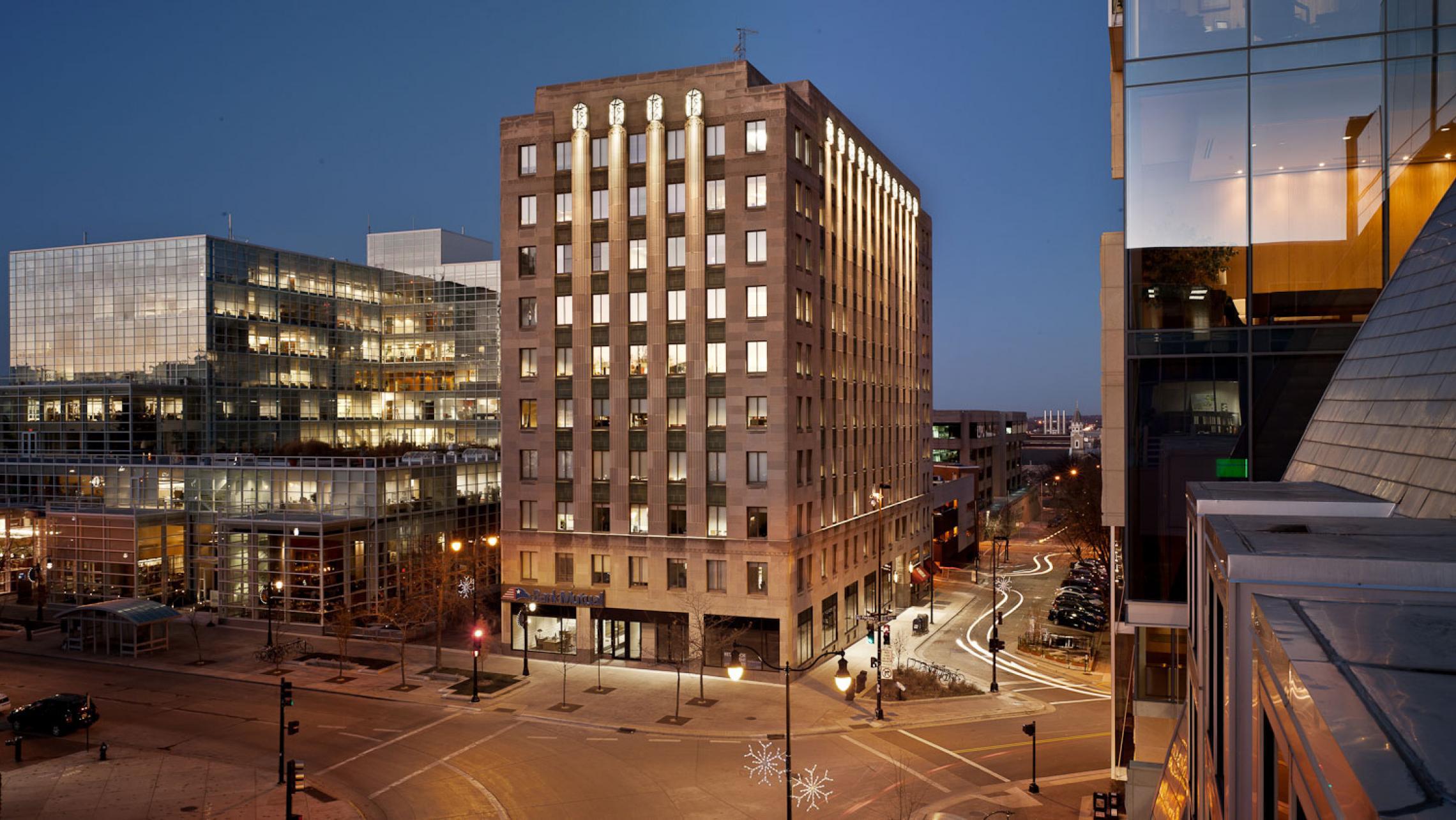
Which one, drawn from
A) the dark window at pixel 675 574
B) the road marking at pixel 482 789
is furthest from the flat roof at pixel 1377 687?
the dark window at pixel 675 574

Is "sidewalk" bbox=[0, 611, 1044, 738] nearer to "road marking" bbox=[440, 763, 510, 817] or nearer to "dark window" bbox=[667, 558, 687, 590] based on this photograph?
"dark window" bbox=[667, 558, 687, 590]

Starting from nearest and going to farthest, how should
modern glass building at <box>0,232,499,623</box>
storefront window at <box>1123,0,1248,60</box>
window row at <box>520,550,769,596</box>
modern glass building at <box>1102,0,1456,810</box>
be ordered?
modern glass building at <box>1102,0,1456,810</box>
storefront window at <box>1123,0,1248,60</box>
window row at <box>520,550,769,596</box>
modern glass building at <box>0,232,499,623</box>

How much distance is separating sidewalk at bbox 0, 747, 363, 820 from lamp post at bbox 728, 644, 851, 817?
13737mm

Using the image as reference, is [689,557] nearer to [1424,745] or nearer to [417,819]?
[417,819]

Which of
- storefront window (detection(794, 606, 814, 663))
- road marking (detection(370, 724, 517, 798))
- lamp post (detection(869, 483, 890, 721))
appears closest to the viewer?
road marking (detection(370, 724, 517, 798))

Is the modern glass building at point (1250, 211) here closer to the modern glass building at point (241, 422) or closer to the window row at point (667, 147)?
the window row at point (667, 147)

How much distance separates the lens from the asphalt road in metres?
32.4

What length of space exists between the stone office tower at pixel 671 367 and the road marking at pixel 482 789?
18.6 metres

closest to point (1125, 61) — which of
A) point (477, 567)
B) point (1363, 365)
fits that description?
point (1363, 365)

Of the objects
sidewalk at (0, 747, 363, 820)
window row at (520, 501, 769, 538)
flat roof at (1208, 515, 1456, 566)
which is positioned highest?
flat roof at (1208, 515, 1456, 566)

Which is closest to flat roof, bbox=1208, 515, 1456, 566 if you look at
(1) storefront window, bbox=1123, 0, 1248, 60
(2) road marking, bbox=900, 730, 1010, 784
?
(1) storefront window, bbox=1123, 0, 1248, 60

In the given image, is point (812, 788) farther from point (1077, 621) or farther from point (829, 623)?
point (1077, 621)

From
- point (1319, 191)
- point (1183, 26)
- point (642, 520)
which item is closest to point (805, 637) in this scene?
point (642, 520)

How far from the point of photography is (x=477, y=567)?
2569 inches
